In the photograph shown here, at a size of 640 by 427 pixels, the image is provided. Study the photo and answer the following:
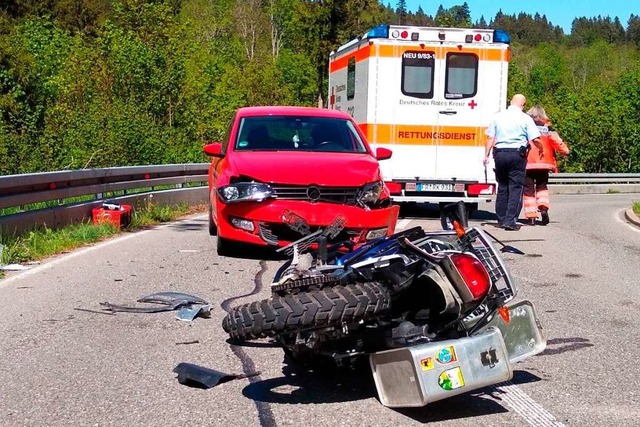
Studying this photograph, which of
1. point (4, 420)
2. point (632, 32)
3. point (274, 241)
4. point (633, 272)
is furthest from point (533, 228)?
point (632, 32)

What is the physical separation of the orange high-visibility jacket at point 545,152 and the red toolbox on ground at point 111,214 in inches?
262

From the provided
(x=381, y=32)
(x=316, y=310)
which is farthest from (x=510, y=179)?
(x=316, y=310)

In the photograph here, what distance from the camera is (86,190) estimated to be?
41.8 ft

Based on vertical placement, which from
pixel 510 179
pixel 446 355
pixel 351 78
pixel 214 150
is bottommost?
pixel 510 179

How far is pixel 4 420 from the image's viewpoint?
177 inches

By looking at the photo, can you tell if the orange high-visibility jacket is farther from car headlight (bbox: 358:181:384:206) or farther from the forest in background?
the forest in background

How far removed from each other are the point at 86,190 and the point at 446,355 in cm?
931

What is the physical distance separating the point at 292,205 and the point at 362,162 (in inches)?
46.5

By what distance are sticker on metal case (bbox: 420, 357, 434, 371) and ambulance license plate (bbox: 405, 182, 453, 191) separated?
37.2 ft

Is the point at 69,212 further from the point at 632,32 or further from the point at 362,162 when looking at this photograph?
the point at 632,32

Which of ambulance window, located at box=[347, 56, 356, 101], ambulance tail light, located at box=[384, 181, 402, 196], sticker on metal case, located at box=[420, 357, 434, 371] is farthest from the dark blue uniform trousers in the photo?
sticker on metal case, located at box=[420, 357, 434, 371]

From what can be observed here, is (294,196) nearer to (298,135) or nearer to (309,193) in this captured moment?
(309,193)

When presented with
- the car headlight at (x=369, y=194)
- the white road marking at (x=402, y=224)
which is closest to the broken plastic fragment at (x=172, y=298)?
the car headlight at (x=369, y=194)

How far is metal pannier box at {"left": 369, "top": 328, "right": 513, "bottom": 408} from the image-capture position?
4367mm
